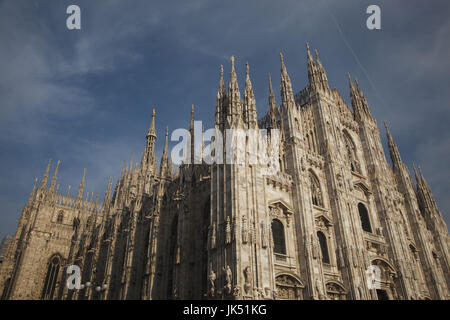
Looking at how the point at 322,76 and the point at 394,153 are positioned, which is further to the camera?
the point at 394,153

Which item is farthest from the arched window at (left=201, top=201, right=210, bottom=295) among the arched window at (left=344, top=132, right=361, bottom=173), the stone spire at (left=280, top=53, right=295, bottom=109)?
the arched window at (left=344, top=132, right=361, bottom=173)

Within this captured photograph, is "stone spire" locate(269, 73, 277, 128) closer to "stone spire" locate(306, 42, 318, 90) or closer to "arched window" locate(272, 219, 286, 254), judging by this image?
"stone spire" locate(306, 42, 318, 90)

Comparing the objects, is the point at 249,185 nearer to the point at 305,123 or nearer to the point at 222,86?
the point at 222,86

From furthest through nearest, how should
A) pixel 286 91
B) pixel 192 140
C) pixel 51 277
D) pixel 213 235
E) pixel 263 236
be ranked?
pixel 51 277, pixel 192 140, pixel 286 91, pixel 213 235, pixel 263 236

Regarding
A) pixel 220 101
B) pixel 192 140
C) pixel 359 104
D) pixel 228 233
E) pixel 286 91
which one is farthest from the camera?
pixel 359 104

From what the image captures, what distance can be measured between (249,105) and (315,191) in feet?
34.9

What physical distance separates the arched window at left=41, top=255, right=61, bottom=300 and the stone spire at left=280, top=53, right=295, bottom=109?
4701 centimetres

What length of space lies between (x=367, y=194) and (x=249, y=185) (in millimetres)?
18811

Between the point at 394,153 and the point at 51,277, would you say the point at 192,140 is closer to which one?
the point at 394,153

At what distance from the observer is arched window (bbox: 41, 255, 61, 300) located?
5156cm

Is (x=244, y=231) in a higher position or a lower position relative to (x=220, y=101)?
lower

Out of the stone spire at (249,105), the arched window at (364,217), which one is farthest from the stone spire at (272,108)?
the arched window at (364,217)

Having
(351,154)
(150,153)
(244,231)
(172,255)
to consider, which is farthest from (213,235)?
(150,153)

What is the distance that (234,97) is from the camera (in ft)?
90.9
